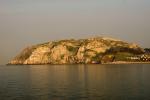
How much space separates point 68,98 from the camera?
72.6 metres

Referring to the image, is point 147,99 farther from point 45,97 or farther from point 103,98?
point 45,97

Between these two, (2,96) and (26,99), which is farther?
(2,96)

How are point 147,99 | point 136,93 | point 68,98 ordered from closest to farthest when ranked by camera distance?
point 147,99 → point 68,98 → point 136,93

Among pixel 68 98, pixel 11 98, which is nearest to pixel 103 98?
pixel 68 98

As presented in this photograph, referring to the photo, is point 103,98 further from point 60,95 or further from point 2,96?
point 2,96

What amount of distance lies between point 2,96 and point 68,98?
17.1 meters

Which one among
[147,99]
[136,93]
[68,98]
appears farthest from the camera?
[136,93]

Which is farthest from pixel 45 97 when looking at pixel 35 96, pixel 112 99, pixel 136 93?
pixel 136 93

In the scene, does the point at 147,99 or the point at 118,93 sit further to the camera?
the point at 118,93

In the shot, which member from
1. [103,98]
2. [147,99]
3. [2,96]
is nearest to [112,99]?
[103,98]

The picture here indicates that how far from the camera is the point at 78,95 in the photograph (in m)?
77.1

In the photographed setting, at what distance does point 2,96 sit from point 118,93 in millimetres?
28333

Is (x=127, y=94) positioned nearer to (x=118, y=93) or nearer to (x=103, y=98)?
(x=118, y=93)

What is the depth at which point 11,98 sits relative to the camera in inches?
2908
